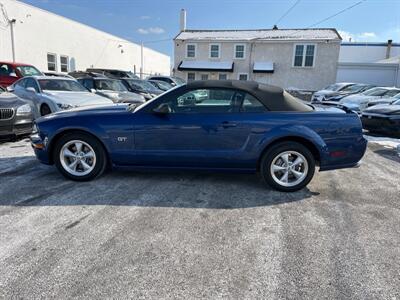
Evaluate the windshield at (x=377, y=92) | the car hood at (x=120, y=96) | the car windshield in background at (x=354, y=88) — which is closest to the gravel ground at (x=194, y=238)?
the car hood at (x=120, y=96)

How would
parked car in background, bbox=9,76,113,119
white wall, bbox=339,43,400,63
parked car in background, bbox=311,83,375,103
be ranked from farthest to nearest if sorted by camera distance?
white wall, bbox=339,43,400,63 → parked car in background, bbox=311,83,375,103 → parked car in background, bbox=9,76,113,119

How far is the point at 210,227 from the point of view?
320cm

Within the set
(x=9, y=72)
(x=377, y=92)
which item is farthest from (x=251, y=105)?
(x=377, y=92)

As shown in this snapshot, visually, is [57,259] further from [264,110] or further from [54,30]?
[54,30]

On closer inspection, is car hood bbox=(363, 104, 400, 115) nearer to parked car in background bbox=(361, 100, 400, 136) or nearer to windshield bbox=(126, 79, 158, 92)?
parked car in background bbox=(361, 100, 400, 136)

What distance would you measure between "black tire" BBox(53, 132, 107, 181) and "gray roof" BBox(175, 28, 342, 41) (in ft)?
82.8

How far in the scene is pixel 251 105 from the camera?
13.7ft

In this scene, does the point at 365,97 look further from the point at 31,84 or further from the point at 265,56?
the point at 265,56

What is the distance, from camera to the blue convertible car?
4.09 meters

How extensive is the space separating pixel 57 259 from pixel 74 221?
703 mm

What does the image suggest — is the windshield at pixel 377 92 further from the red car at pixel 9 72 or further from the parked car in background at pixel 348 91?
the red car at pixel 9 72

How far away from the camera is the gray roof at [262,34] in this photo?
2609cm

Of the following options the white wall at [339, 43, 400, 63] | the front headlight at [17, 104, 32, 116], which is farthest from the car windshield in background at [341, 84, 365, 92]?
the white wall at [339, 43, 400, 63]

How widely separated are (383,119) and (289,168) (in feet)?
19.7
